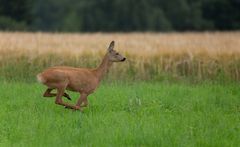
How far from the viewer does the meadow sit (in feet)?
→ 41.3

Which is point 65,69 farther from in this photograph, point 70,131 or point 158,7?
point 158,7

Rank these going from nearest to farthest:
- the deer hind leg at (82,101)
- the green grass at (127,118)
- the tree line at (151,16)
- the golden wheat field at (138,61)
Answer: the green grass at (127,118) < the deer hind leg at (82,101) < the golden wheat field at (138,61) < the tree line at (151,16)

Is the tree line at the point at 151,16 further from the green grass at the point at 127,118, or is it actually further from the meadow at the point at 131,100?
the green grass at the point at 127,118

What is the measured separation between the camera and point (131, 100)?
1650cm

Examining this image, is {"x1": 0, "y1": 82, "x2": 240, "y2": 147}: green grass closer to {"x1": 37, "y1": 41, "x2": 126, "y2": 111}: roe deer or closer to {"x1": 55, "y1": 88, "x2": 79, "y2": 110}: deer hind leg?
{"x1": 55, "y1": 88, "x2": 79, "y2": 110}: deer hind leg

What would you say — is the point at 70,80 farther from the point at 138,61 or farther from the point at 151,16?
the point at 151,16

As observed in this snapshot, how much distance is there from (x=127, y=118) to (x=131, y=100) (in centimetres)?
212

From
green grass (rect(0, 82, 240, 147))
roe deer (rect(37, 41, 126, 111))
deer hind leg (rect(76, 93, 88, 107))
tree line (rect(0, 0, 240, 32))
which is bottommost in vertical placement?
green grass (rect(0, 82, 240, 147))

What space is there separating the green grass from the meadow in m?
0.01

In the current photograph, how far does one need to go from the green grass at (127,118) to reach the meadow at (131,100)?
0.01 metres

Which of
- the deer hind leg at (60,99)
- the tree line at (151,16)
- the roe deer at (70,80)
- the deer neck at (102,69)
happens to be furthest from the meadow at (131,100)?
the tree line at (151,16)

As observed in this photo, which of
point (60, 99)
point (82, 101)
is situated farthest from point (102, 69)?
point (60, 99)

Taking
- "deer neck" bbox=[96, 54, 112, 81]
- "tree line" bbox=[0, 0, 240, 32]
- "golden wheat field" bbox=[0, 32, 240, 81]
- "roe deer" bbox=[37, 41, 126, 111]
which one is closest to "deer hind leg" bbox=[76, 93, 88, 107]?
"roe deer" bbox=[37, 41, 126, 111]

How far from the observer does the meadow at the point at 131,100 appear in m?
12.6
